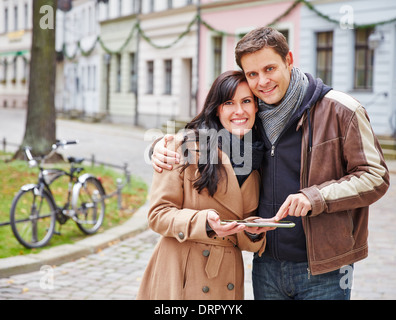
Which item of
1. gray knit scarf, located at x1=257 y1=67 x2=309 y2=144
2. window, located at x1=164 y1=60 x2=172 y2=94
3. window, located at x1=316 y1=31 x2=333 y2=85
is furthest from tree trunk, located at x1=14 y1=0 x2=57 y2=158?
window, located at x1=164 y1=60 x2=172 y2=94

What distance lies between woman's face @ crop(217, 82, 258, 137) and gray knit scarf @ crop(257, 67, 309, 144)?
2.4 inches

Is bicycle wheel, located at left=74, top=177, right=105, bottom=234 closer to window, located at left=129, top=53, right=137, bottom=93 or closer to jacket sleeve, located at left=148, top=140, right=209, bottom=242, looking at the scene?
jacket sleeve, located at left=148, top=140, right=209, bottom=242

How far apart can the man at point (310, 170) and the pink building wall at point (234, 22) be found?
18441 millimetres

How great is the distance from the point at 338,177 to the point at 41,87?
10.8m

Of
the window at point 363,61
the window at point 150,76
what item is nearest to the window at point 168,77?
the window at point 150,76

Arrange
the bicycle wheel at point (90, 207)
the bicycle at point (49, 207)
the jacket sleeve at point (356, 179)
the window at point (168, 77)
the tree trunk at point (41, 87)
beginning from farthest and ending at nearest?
the window at point (168, 77), the tree trunk at point (41, 87), the bicycle wheel at point (90, 207), the bicycle at point (49, 207), the jacket sleeve at point (356, 179)

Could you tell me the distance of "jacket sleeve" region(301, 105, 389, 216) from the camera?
263 cm

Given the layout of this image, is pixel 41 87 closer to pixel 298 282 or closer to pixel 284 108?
pixel 284 108

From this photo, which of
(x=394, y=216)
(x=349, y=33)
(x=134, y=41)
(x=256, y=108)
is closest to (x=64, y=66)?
(x=134, y=41)

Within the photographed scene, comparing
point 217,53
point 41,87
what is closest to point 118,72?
point 217,53

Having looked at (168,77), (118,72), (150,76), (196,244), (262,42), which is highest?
(118,72)

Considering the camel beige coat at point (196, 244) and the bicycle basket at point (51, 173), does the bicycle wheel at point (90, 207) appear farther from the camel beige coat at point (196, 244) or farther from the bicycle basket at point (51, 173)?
the camel beige coat at point (196, 244)

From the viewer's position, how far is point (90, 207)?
782cm

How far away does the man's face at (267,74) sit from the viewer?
8.96 feet
